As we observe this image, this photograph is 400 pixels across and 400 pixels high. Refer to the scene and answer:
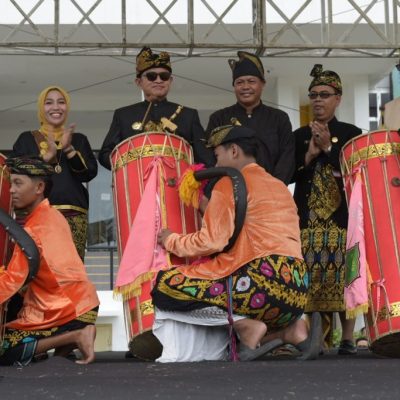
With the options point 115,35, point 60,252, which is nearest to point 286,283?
point 60,252

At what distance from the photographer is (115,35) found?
12469 millimetres

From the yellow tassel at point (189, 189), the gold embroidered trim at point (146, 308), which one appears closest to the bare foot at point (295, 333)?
the gold embroidered trim at point (146, 308)

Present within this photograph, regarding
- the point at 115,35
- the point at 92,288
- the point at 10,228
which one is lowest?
the point at 92,288

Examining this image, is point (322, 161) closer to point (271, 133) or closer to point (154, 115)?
point (271, 133)

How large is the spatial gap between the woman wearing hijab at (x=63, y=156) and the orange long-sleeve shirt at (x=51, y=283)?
80 centimetres

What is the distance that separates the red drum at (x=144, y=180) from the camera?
203 inches

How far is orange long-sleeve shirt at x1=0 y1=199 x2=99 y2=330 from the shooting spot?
489 centimetres

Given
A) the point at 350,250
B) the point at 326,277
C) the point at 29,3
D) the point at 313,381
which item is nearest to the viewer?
the point at 313,381

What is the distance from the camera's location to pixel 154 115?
5.81m

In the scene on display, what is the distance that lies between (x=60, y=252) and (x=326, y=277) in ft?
5.65

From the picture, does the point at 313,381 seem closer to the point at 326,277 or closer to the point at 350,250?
the point at 350,250

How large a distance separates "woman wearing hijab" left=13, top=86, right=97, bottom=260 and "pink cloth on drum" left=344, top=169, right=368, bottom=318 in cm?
166

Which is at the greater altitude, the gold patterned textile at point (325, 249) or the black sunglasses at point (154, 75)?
the black sunglasses at point (154, 75)

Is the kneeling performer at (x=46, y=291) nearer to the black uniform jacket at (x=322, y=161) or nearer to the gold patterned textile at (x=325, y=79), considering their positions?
the black uniform jacket at (x=322, y=161)
